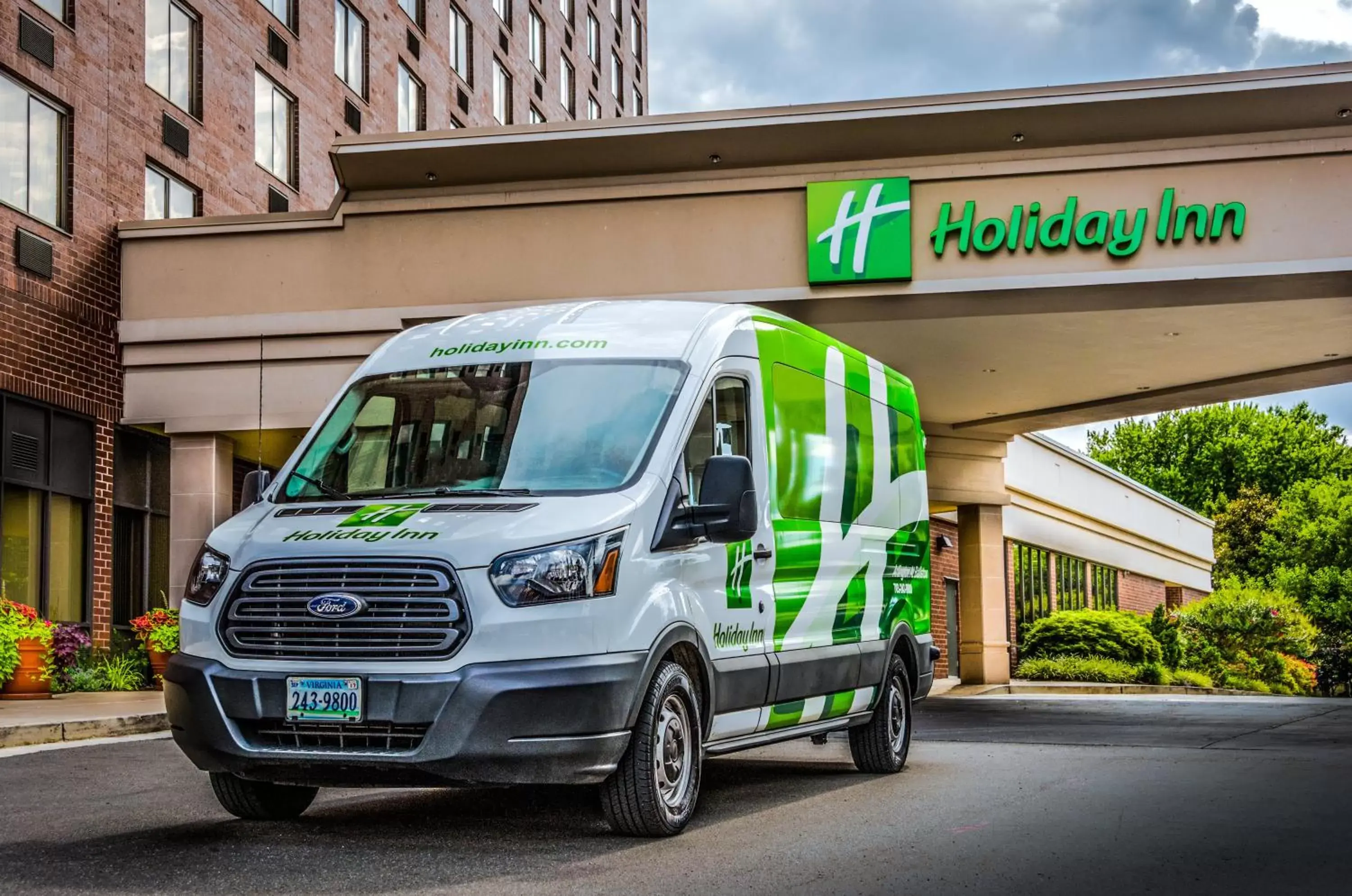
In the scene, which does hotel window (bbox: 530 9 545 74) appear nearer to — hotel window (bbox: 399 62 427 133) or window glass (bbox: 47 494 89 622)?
hotel window (bbox: 399 62 427 133)

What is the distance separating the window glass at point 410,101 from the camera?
35.1 metres

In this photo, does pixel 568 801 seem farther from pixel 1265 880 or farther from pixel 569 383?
pixel 1265 880

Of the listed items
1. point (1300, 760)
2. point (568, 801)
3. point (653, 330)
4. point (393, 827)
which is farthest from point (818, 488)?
point (1300, 760)

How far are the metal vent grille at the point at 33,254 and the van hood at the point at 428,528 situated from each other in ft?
46.4

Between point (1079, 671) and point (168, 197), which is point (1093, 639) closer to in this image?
point (1079, 671)

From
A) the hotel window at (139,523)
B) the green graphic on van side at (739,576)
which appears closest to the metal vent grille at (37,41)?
the hotel window at (139,523)

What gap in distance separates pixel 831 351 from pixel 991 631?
20.7 metres

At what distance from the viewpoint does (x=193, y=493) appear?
71.0 feet

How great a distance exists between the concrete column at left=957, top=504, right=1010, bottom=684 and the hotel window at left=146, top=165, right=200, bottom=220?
14460 mm

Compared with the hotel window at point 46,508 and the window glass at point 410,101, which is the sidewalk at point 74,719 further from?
the window glass at point 410,101

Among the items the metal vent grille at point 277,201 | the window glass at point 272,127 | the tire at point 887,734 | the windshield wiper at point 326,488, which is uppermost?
the window glass at point 272,127

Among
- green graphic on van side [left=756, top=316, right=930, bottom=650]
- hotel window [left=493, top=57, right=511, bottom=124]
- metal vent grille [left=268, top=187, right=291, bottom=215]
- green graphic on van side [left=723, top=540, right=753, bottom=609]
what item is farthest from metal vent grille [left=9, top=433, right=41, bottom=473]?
hotel window [left=493, top=57, right=511, bottom=124]

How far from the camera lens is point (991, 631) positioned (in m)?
29.8

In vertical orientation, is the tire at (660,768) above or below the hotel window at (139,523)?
below
